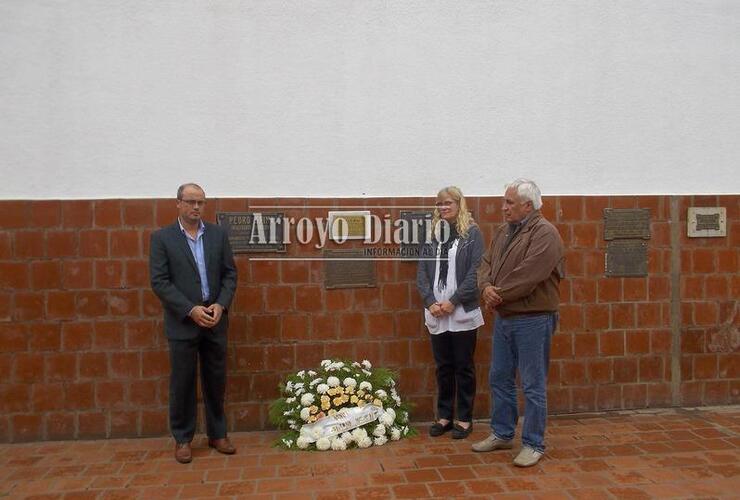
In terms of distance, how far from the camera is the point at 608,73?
572 centimetres

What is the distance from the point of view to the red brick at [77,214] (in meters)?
5.19

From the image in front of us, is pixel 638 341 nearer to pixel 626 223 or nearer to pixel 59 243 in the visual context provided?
pixel 626 223

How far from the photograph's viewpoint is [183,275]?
4.77 m

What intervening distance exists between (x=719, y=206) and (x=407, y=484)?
381cm

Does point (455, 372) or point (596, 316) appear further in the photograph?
point (596, 316)

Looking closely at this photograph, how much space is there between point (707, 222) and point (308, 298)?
3.60m

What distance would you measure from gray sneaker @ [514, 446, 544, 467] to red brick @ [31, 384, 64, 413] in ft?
11.6

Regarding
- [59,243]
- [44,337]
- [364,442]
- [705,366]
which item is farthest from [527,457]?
[59,243]

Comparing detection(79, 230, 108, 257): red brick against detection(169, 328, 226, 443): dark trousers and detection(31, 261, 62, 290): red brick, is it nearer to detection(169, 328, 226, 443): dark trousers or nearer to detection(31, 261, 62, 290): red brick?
detection(31, 261, 62, 290): red brick

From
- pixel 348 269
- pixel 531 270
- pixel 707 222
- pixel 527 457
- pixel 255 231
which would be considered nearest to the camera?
pixel 531 270

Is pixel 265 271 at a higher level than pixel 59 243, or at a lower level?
lower

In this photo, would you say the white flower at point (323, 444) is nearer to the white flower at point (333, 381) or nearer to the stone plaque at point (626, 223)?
the white flower at point (333, 381)

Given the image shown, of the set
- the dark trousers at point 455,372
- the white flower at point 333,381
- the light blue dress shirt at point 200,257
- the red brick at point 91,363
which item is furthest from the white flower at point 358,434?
the red brick at point 91,363

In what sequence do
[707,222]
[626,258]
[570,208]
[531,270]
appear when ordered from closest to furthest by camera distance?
[531,270] → [570,208] → [626,258] → [707,222]
